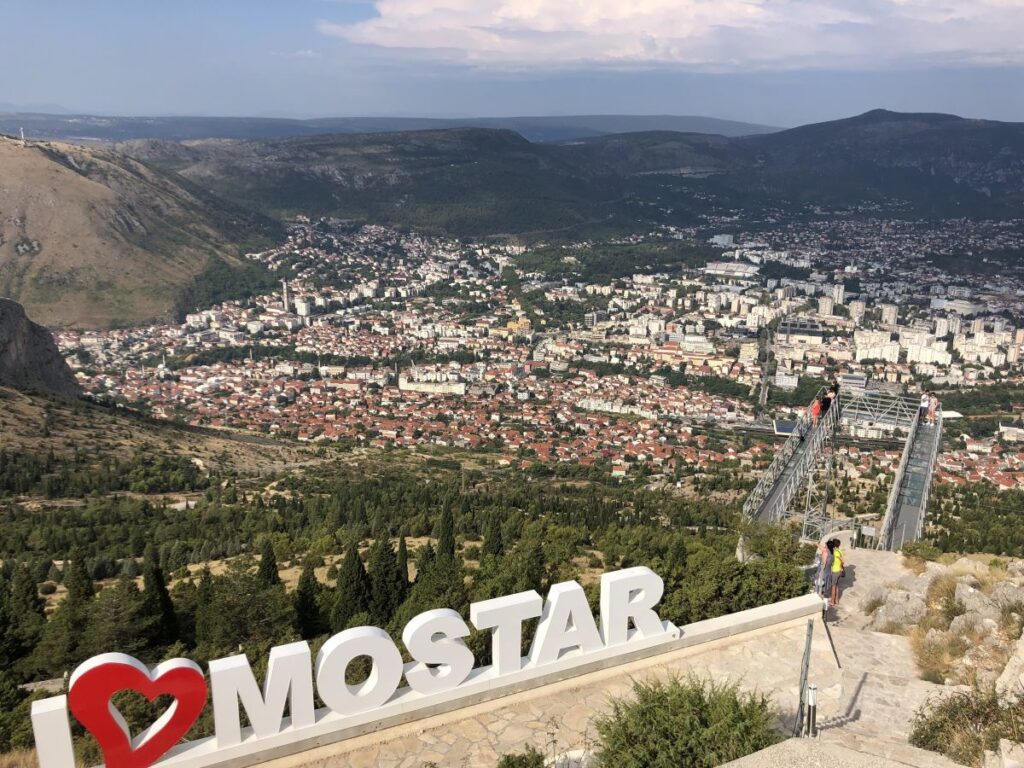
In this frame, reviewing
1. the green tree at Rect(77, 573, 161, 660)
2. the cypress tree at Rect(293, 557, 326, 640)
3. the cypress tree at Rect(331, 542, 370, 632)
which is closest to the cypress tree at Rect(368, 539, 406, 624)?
the cypress tree at Rect(331, 542, 370, 632)

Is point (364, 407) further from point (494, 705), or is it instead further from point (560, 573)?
point (494, 705)

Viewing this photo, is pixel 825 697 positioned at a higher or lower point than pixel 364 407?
higher

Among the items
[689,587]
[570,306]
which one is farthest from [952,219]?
[689,587]

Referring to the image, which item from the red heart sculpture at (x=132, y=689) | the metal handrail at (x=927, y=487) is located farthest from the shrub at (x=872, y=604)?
the metal handrail at (x=927, y=487)

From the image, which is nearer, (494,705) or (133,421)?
(494,705)

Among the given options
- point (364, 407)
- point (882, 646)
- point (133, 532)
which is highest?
point (882, 646)

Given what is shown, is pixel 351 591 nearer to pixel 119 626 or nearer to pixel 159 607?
pixel 159 607

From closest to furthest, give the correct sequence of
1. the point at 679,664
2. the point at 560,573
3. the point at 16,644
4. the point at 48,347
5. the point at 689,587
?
the point at 679,664 → the point at 689,587 → the point at 16,644 → the point at 560,573 → the point at 48,347

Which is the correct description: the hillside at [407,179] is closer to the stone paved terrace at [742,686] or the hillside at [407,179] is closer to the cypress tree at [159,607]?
the cypress tree at [159,607]
